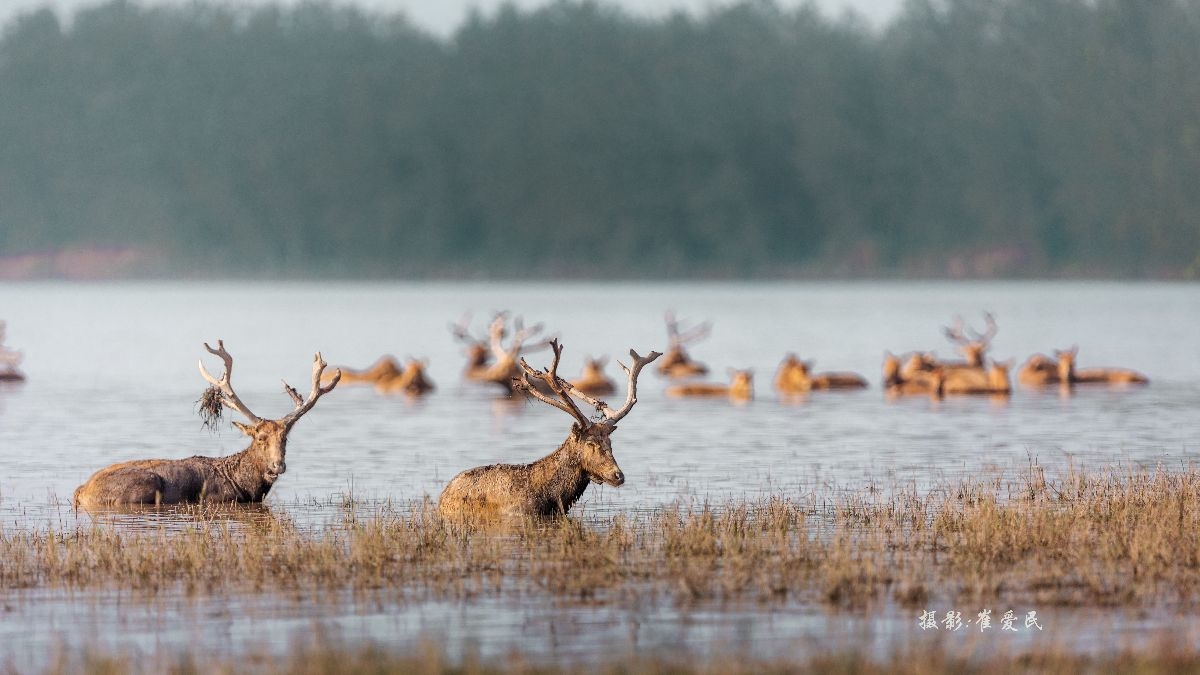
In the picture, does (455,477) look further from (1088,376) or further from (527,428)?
(1088,376)

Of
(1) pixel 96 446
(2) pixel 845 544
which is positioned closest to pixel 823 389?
(1) pixel 96 446

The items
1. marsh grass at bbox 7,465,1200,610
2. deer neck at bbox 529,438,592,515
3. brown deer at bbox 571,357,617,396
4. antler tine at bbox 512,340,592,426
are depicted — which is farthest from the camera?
brown deer at bbox 571,357,617,396

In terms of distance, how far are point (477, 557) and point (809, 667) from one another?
4.56 meters

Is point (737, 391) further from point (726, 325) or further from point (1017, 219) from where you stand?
point (1017, 219)

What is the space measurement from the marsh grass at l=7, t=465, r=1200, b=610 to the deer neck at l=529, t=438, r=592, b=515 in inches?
9.9

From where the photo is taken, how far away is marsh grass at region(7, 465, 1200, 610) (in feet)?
42.5

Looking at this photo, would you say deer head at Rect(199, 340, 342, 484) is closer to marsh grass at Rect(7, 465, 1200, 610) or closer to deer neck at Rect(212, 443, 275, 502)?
deer neck at Rect(212, 443, 275, 502)

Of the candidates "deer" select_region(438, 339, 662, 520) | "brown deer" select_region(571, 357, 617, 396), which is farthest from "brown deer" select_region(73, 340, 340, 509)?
"brown deer" select_region(571, 357, 617, 396)

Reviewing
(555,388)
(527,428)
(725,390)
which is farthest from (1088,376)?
(555,388)

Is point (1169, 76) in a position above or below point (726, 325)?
above

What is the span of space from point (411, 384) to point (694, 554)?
996 inches

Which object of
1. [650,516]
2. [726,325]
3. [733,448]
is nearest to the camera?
[650,516]

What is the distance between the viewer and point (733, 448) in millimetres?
26438

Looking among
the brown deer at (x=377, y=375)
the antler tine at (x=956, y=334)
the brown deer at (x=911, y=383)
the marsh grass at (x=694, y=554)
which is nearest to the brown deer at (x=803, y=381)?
the brown deer at (x=911, y=383)
